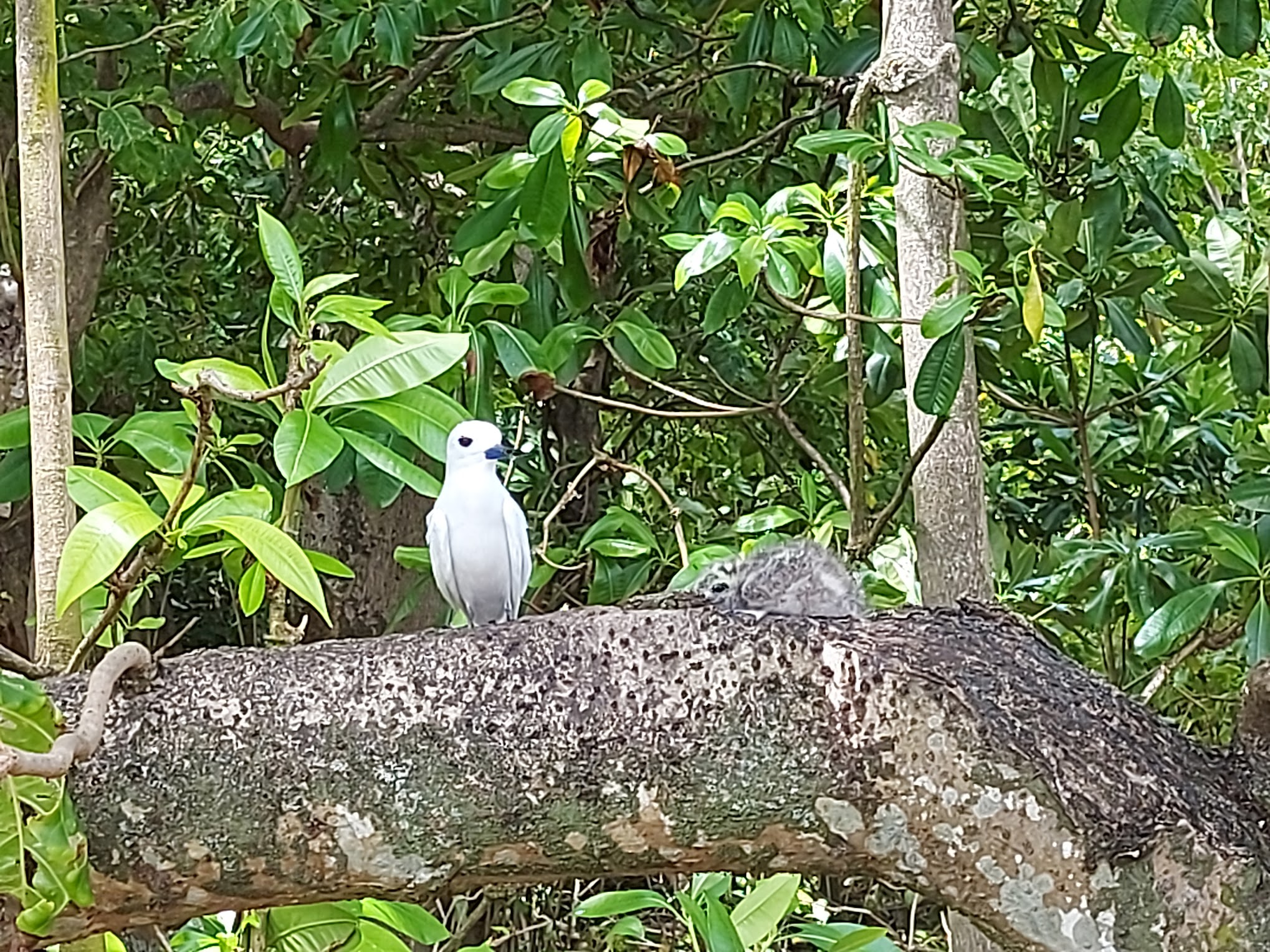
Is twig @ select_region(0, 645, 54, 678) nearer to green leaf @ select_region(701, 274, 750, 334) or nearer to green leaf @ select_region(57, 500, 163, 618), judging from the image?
green leaf @ select_region(57, 500, 163, 618)

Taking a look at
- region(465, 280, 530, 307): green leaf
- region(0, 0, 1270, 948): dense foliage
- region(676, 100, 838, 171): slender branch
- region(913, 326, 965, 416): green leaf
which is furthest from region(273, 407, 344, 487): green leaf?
region(676, 100, 838, 171): slender branch

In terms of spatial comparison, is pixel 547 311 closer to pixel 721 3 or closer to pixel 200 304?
pixel 721 3

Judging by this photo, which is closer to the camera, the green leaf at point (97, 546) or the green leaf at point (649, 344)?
the green leaf at point (97, 546)

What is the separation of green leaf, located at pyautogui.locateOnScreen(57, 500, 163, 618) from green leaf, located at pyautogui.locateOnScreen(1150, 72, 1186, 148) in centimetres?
109

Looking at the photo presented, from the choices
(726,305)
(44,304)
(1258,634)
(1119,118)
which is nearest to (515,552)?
(726,305)

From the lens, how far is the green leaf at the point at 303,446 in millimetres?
752

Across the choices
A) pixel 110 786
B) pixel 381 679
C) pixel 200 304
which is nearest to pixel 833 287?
pixel 381 679

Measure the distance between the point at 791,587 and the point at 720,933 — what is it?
254 mm

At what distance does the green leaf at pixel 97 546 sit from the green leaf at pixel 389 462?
0.46 feet

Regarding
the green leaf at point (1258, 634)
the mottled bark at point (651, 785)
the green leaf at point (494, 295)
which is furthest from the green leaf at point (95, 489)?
the green leaf at point (1258, 634)

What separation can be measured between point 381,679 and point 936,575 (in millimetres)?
498

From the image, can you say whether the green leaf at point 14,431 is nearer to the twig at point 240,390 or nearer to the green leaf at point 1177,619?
the twig at point 240,390

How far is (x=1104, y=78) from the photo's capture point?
1353 mm

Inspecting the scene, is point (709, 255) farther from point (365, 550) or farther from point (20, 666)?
point (365, 550)
